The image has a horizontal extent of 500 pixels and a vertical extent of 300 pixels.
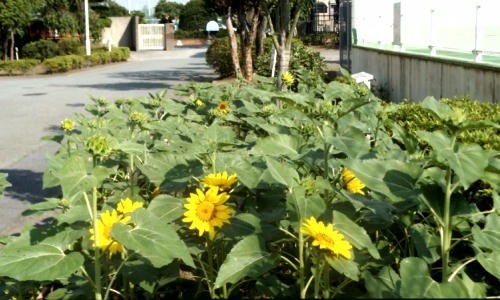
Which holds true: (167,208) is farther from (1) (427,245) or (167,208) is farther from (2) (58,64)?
(2) (58,64)

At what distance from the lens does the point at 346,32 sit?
18172 millimetres

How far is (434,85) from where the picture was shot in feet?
29.3

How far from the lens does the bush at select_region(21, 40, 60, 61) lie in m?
35.7

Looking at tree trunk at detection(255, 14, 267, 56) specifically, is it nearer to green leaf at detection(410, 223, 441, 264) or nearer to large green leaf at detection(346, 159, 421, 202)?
green leaf at detection(410, 223, 441, 264)

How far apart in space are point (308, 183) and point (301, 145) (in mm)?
400

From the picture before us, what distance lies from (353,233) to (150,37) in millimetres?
52719

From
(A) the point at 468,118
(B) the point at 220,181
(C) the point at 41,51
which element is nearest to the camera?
(B) the point at 220,181

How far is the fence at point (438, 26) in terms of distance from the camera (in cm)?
763

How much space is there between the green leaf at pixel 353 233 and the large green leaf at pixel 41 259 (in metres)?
0.71

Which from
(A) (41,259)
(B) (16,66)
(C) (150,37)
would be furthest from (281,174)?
(C) (150,37)

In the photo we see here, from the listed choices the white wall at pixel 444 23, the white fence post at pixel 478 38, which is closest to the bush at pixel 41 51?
the white wall at pixel 444 23

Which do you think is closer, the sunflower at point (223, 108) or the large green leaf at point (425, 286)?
the large green leaf at point (425, 286)

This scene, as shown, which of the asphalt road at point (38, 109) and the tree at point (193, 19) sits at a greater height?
the tree at point (193, 19)

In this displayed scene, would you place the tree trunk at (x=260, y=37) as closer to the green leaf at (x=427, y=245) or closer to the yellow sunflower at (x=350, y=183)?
the yellow sunflower at (x=350, y=183)
